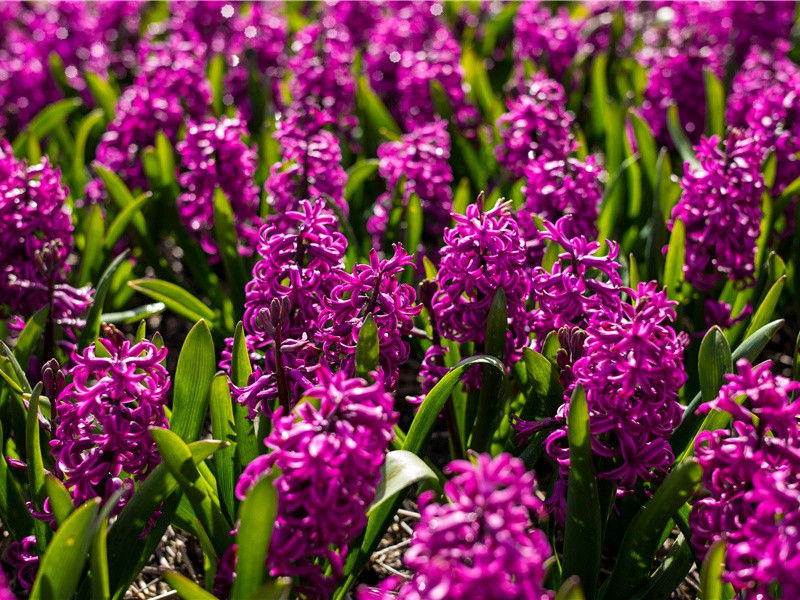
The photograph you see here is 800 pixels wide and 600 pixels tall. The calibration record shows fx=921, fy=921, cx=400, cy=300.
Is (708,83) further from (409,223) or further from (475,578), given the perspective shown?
(475,578)

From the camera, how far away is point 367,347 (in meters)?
2.18

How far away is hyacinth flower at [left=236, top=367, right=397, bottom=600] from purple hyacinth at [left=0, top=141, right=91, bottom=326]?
1.37 metres

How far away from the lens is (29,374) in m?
3.02

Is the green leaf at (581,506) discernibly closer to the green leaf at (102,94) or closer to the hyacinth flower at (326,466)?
the hyacinth flower at (326,466)

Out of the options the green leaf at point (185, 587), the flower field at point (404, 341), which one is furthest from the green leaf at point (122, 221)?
the green leaf at point (185, 587)

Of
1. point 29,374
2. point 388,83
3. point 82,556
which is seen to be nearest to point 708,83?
point 388,83

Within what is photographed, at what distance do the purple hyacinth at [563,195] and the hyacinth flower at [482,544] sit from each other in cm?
152

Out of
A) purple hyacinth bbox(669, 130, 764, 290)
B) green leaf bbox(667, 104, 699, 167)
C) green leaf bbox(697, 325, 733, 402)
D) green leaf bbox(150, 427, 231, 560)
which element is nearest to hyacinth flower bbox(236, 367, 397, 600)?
green leaf bbox(150, 427, 231, 560)

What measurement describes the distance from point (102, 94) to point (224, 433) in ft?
10.1

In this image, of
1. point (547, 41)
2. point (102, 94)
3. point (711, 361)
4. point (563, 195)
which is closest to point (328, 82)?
point (102, 94)

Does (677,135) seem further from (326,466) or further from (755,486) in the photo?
(326,466)

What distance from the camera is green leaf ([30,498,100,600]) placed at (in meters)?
1.85

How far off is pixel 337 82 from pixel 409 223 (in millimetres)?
1416

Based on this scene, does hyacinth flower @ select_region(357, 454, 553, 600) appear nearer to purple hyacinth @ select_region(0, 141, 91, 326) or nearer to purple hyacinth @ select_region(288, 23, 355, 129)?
purple hyacinth @ select_region(0, 141, 91, 326)
